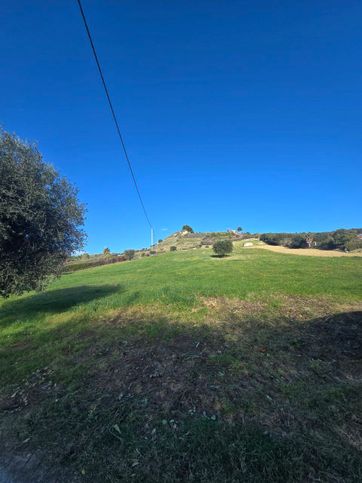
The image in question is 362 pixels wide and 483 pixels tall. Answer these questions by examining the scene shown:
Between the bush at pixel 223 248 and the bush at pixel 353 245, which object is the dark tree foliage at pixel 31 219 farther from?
the bush at pixel 353 245

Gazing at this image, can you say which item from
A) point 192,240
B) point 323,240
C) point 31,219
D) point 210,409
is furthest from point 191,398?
point 192,240

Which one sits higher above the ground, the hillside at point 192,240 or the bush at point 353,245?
the hillside at point 192,240

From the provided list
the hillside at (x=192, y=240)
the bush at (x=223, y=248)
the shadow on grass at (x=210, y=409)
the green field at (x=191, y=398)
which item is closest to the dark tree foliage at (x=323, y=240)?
the hillside at (x=192, y=240)

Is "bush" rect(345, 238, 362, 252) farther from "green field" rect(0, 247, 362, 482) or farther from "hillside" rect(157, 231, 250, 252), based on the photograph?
"green field" rect(0, 247, 362, 482)

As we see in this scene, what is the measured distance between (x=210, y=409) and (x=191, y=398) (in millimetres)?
481

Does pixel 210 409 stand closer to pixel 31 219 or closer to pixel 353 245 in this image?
pixel 31 219

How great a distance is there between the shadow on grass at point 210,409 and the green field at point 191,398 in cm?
2

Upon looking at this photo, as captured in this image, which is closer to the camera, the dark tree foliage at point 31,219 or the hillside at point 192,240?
the dark tree foliage at point 31,219

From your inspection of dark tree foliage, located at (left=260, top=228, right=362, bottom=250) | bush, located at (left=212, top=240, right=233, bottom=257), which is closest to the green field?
bush, located at (left=212, top=240, right=233, bottom=257)

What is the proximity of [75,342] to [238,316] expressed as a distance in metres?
5.82

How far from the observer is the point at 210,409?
4.52 m

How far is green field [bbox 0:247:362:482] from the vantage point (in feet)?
11.3

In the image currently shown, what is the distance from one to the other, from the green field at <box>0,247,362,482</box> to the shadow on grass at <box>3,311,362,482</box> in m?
0.02

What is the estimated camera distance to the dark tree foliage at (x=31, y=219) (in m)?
8.75
